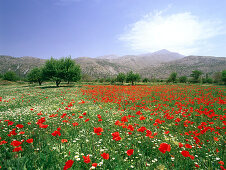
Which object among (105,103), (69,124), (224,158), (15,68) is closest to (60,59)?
(105,103)

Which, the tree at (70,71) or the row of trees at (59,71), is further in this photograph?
the tree at (70,71)

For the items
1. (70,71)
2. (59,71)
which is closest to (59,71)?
(59,71)

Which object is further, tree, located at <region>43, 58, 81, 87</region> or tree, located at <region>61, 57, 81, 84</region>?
tree, located at <region>61, 57, 81, 84</region>

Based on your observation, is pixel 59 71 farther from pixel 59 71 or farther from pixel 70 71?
pixel 70 71

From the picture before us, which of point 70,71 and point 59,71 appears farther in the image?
point 70,71

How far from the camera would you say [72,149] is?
3588mm

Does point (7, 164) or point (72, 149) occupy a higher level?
point (7, 164)

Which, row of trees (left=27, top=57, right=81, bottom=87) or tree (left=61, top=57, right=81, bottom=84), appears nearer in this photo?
row of trees (left=27, top=57, right=81, bottom=87)

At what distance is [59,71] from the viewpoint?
3391 centimetres

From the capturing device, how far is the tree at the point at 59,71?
3442 centimetres

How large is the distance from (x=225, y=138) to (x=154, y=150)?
3.37 meters

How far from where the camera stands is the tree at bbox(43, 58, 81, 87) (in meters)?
Result: 34.4

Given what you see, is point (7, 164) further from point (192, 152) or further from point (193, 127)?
point (193, 127)

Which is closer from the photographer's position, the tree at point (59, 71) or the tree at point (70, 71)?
the tree at point (59, 71)
